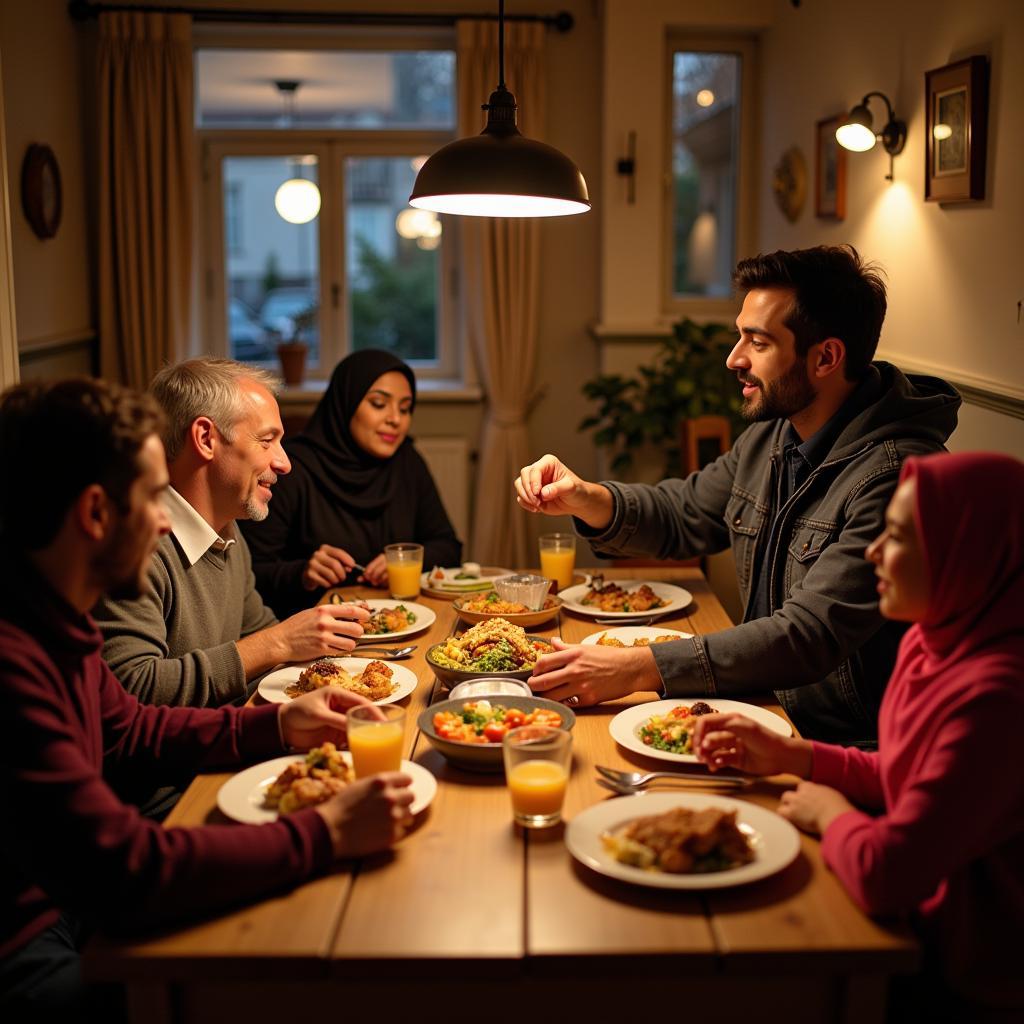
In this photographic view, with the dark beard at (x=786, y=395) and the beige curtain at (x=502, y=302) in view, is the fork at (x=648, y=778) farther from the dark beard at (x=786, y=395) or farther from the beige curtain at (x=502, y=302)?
the beige curtain at (x=502, y=302)

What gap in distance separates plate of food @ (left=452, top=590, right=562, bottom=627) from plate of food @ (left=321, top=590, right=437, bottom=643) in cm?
8

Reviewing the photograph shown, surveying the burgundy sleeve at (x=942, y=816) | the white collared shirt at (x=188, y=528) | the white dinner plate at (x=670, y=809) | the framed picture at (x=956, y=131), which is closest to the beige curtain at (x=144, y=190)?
the white collared shirt at (x=188, y=528)

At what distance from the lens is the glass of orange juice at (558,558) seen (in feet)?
9.20

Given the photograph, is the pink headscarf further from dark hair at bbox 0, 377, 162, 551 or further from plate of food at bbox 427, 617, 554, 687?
dark hair at bbox 0, 377, 162, 551

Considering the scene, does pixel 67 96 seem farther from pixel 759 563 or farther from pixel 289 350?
pixel 759 563

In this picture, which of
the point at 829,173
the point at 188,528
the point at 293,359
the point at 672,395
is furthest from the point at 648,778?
the point at 293,359

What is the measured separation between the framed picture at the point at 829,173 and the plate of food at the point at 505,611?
2206 mm

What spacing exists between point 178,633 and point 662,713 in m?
0.93

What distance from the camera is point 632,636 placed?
7.72 feet

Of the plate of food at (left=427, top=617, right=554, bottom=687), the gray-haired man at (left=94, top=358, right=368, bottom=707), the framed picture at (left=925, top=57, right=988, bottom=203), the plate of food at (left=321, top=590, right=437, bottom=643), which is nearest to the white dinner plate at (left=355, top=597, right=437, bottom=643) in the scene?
the plate of food at (left=321, top=590, right=437, bottom=643)

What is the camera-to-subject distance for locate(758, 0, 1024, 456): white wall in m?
2.90

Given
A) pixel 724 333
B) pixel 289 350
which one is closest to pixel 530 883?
pixel 724 333

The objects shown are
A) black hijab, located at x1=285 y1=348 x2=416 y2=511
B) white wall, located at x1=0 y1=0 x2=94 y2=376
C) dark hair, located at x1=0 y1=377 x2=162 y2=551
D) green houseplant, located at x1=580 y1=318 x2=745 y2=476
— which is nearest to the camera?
dark hair, located at x1=0 y1=377 x2=162 y2=551

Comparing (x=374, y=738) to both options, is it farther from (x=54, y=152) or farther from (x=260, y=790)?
(x=54, y=152)
